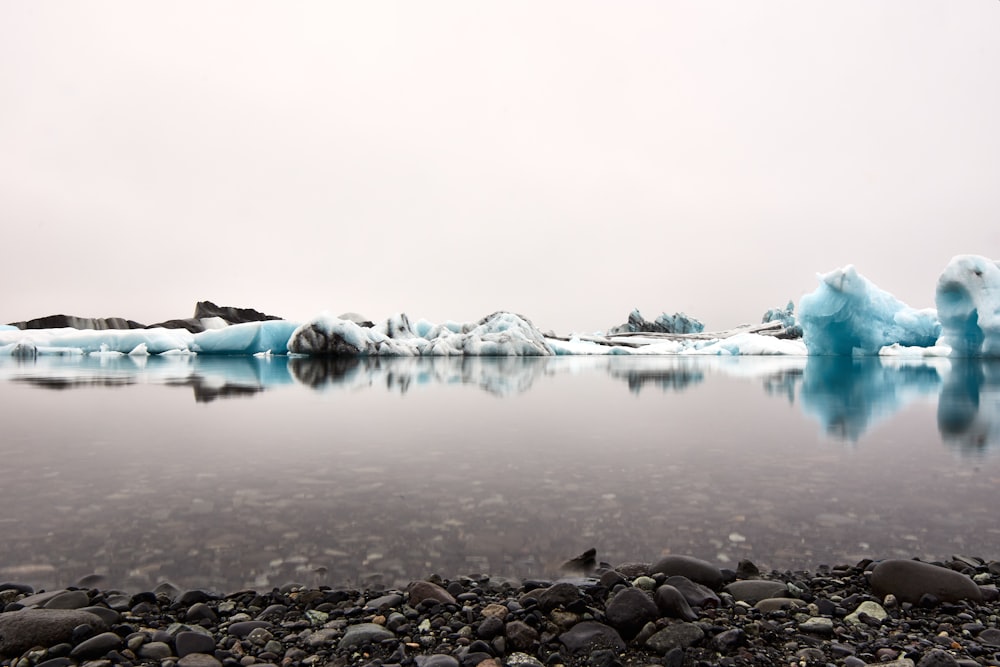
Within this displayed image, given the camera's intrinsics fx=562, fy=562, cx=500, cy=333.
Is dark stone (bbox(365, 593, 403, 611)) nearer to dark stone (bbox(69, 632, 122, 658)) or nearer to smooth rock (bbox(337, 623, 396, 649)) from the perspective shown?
smooth rock (bbox(337, 623, 396, 649))

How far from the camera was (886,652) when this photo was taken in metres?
2.00

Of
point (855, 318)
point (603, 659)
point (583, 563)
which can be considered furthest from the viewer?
point (855, 318)

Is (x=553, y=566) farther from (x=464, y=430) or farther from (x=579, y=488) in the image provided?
(x=464, y=430)

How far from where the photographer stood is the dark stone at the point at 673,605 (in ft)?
7.47

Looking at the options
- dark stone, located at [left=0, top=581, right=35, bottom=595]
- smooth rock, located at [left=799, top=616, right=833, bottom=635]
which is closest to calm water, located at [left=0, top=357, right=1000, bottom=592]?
dark stone, located at [left=0, top=581, right=35, bottom=595]

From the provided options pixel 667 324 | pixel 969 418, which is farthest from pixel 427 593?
pixel 667 324

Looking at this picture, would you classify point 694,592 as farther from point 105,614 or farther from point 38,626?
point 38,626

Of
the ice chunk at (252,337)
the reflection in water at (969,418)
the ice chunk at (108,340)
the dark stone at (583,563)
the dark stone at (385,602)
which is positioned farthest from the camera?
the ice chunk at (108,340)

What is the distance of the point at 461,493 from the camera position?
396 cm

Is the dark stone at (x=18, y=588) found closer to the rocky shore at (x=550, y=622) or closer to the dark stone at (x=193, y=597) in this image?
the rocky shore at (x=550, y=622)

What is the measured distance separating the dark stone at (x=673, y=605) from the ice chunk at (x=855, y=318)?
3322 centimetres

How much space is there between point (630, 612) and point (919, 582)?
1371mm

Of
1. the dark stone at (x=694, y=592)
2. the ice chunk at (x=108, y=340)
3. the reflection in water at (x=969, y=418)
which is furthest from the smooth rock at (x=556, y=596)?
the ice chunk at (x=108, y=340)

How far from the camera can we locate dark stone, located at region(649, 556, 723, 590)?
2.59m
